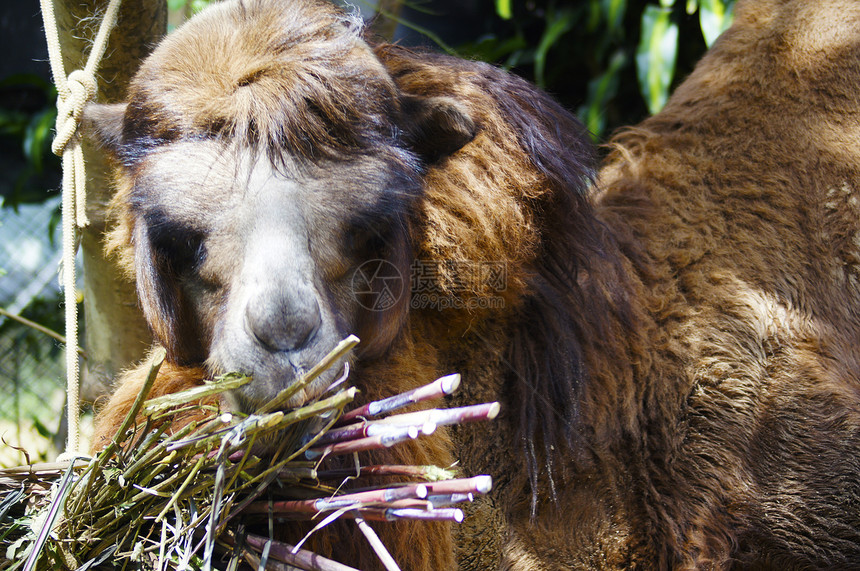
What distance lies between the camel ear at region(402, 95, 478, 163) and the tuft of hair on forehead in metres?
0.06

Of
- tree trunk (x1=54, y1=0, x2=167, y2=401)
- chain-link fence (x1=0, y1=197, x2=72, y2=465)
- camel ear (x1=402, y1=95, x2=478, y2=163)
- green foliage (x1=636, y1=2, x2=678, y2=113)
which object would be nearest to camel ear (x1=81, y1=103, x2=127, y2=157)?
tree trunk (x1=54, y1=0, x2=167, y2=401)

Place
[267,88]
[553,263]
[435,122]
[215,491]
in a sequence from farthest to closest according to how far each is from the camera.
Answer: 1. [553,263]
2. [435,122]
3. [267,88]
4. [215,491]

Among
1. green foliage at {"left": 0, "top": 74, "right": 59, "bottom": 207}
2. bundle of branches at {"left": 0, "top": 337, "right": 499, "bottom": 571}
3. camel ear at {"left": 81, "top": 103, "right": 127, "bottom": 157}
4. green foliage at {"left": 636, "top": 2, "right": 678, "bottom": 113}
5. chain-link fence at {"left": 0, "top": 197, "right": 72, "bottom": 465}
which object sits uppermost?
camel ear at {"left": 81, "top": 103, "right": 127, "bottom": 157}

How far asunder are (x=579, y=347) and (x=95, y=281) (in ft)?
5.45

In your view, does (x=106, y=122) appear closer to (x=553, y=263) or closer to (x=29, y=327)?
(x=553, y=263)

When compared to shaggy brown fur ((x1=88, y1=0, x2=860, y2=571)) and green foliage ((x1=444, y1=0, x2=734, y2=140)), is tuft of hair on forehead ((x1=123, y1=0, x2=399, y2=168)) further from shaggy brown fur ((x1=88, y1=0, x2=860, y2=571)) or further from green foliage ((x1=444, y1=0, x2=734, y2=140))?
green foliage ((x1=444, y1=0, x2=734, y2=140))

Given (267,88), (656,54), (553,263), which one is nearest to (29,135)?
(656,54)

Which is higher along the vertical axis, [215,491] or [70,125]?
[70,125]

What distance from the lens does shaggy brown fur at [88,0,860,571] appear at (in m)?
1.62

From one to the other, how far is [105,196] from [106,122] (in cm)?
66

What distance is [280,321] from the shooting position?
1.43 meters

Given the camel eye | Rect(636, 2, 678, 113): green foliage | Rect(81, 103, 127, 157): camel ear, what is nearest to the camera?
the camel eye

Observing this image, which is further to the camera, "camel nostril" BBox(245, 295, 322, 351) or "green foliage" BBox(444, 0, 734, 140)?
"green foliage" BBox(444, 0, 734, 140)

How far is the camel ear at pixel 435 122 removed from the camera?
1.79 meters
